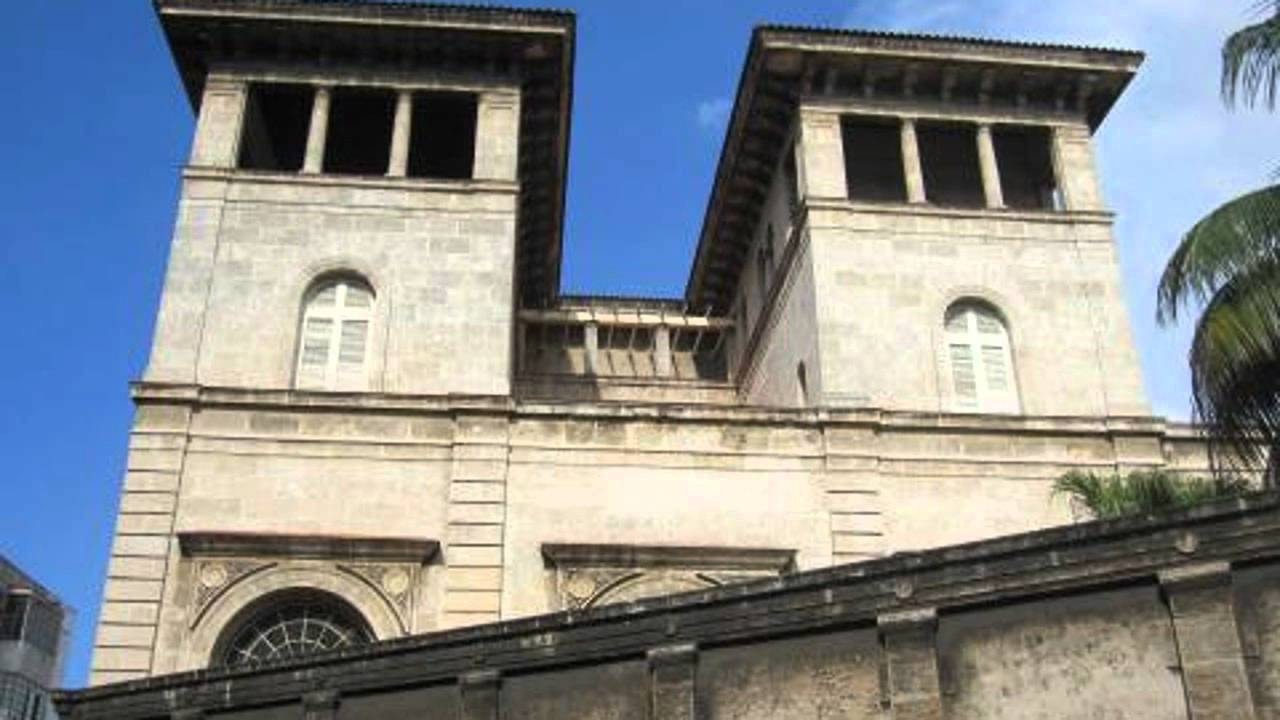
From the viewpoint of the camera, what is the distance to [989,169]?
2933 cm

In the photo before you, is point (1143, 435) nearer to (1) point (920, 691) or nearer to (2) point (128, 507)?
(1) point (920, 691)

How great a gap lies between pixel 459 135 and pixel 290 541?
1215 centimetres

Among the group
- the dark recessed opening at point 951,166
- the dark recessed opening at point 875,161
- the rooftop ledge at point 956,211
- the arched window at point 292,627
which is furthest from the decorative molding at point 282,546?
the dark recessed opening at point 951,166

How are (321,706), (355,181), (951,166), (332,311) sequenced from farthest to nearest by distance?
(951,166) < (355,181) < (332,311) < (321,706)

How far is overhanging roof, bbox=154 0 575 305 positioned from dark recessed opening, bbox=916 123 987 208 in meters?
8.03

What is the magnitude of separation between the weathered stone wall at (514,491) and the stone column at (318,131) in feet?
18.5

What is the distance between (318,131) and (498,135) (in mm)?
3515

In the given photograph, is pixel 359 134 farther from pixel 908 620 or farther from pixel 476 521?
pixel 908 620

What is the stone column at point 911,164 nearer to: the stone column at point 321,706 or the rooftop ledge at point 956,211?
the rooftop ledge at point 956,211

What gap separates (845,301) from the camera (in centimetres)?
2695

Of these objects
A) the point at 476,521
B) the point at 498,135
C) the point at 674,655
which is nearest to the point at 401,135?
the point at 498,135

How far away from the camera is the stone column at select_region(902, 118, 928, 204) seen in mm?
28719

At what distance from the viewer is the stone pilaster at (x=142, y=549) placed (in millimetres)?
21781

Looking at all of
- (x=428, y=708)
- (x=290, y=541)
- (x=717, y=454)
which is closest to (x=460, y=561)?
(x=290, y=541)
